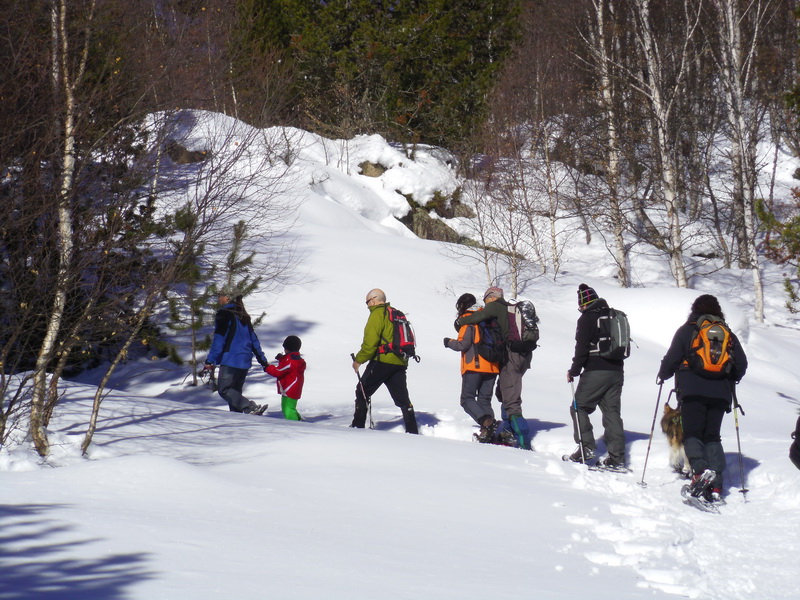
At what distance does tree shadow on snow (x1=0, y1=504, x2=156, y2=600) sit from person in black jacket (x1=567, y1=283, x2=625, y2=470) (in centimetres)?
471

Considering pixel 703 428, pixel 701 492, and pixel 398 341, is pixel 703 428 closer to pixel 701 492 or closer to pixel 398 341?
pixel 701 492

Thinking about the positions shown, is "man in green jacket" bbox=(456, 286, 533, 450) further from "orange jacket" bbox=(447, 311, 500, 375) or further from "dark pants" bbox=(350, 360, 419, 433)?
"dark pants" bbox=(350, 360, 419, 433)

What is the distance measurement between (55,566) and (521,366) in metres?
5.53

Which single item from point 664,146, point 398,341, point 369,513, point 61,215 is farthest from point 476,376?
point 664,146

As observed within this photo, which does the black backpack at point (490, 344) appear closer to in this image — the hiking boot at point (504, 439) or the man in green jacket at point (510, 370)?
the man in green jacket at point (510, 370)

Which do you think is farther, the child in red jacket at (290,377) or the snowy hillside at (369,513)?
the child in red jacket at (290,377)

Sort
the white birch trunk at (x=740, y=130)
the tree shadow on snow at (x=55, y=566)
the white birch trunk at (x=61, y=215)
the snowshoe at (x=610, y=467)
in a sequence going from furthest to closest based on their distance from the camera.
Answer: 1. the white birch trunk at (x=740, y=130)
2. the snowshoe at (x=610, y=467)
3. the white birch trunk at (x=61, y=215)
4. the tree shadow on snow at (x=55, y=566)

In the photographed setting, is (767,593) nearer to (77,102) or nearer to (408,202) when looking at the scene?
(77,102)

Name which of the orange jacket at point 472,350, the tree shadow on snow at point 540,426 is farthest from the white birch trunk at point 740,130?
the orange jacket at point 472,350

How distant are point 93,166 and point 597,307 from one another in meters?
4.51

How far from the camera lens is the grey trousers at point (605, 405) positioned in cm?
715

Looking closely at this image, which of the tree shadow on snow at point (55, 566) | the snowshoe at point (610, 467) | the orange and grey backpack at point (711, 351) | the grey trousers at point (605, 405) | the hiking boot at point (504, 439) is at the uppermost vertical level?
the orange and grey backpack at point (711, 351)

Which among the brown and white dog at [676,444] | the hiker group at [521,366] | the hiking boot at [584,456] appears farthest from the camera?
the hiking boot at [584,456]

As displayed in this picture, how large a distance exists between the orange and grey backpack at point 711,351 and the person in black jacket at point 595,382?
92 cm
